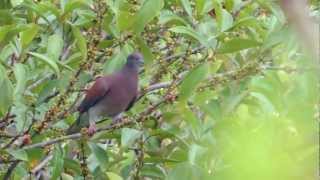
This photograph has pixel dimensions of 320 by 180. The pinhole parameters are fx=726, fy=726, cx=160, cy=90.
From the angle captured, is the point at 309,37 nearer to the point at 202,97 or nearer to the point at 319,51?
the point at 319,51

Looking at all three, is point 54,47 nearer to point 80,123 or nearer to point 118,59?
point 118,59

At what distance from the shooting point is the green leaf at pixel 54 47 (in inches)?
113

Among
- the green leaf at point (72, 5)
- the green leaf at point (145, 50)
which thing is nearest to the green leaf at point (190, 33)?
the green leaf at point (145, 50)

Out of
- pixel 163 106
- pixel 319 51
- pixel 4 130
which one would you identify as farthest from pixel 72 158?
pixel 319 51

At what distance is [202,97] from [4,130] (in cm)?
86

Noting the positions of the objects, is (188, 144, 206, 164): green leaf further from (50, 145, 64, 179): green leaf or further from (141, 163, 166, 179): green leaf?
(50, 145, 64, 179): green leaf

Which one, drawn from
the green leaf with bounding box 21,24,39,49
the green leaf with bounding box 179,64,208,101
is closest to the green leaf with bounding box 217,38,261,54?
the green leaf with bounding box 179,64,208,101

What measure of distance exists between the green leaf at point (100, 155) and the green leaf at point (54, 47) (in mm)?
406

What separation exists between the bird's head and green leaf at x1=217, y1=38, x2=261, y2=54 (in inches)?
19.9

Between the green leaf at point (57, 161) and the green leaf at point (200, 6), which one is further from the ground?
the green leaf at point (200, 6)

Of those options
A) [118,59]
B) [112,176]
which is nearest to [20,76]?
[118,59]

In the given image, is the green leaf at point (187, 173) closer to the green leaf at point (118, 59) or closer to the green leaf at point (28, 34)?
the green leaf at point (118, 59)

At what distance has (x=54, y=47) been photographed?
2.90 m

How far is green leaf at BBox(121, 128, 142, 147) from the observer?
9.20 ft
